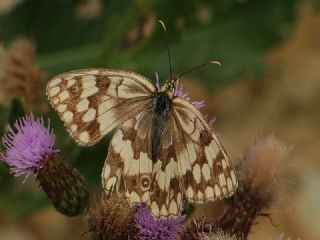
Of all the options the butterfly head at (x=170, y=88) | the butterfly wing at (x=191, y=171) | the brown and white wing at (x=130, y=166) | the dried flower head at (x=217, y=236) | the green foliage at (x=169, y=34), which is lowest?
the dried flower head at (x=217, y=236)

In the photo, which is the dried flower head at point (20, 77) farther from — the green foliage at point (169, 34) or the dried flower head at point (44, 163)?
the dried flower head at point (44, 163)

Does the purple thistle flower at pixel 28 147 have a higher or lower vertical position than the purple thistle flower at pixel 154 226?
higher

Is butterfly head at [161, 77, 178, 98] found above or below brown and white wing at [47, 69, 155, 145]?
below

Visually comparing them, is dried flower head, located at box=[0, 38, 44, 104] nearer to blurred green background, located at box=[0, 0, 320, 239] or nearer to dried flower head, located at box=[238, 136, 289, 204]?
blurred green background, located at box=[0, 0, 320, 239]

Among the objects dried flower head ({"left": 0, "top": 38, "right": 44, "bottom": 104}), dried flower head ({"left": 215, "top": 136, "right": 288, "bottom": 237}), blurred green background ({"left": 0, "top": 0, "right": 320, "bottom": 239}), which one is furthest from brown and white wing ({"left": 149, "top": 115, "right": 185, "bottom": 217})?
dried flower head ({"left": 0, "top": 38, "right": 44, "bottom": 104})

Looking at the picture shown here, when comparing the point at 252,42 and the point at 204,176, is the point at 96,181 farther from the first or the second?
the point at 204,176

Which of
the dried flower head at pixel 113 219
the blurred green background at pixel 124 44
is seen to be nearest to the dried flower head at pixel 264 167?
the dried flower head at pixel 113 219
